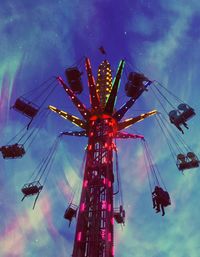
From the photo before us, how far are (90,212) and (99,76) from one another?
1264 centimetres

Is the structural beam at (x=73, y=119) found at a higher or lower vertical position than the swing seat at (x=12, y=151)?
higher

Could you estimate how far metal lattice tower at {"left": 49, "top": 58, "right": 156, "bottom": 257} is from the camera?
18516mm

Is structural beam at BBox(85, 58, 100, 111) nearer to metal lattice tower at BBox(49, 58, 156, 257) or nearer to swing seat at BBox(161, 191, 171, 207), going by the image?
metal lattice tower at BBox(49, 58, 156, 257)

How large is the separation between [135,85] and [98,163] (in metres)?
6.55

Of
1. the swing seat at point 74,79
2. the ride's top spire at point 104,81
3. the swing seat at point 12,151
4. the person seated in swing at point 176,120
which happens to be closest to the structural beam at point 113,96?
the ride's top spire at point 104,81

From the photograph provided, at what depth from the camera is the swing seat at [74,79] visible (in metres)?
25.3

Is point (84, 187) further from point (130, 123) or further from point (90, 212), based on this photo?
point (130, 123)

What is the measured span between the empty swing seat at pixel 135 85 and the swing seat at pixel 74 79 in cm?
335

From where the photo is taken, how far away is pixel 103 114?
24.2 meters

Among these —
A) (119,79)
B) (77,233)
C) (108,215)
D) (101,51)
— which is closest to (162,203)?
(108,215)

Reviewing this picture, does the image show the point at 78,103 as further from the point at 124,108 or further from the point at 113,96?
the point at 124,108

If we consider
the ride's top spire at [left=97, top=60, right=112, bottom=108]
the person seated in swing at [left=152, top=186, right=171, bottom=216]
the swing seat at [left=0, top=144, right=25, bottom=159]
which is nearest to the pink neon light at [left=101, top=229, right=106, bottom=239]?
the person seated in swing at [left=152, top=186, right=171, bottom=216]

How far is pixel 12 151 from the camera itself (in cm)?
2280

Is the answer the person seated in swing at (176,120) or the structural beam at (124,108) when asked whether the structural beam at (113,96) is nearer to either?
the structural beam at (124,108)
